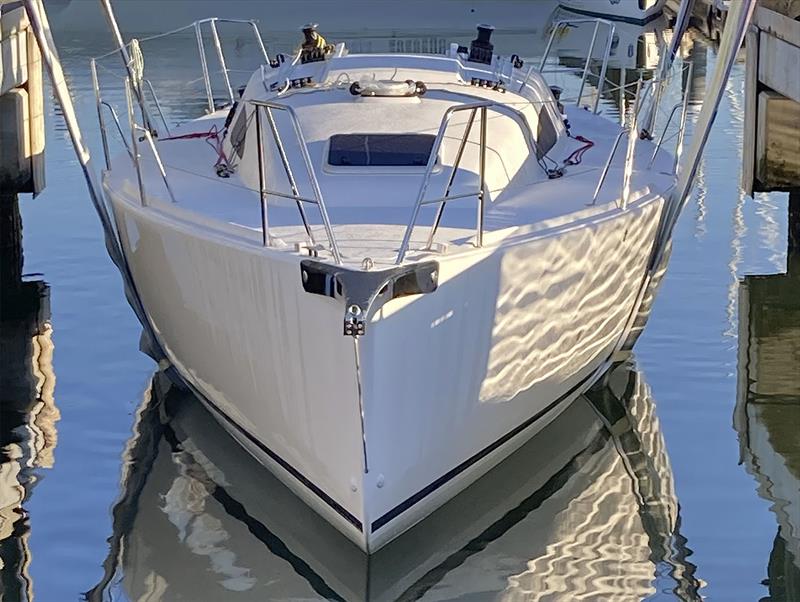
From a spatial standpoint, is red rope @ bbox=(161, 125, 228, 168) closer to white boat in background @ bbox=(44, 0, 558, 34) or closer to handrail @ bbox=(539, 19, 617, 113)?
handrail @ bbox=(539, 19, 617, 113)

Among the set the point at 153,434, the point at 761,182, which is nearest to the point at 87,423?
the point at 153,434

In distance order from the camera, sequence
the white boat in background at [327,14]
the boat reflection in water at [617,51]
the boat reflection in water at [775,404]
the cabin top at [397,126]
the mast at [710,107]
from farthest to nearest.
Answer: the white boat in background at [327,14] < the boat reflection in water at [617,51] < the cabin top at [397,126] < the mast at [710,107] < the boat reflection in water at [775,404]

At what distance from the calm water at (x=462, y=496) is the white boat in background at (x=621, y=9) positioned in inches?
724

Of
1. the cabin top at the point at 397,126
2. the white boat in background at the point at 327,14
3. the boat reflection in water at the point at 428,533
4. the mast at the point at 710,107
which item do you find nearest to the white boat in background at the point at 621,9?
the white boat in background at the point at 327,14

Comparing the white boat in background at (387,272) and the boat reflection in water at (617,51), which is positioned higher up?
the white boat in background at (387,272)

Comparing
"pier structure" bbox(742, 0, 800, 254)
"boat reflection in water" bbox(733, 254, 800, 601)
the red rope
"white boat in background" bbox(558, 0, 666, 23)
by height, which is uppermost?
the red rope

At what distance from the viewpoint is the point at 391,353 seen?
18.6ft

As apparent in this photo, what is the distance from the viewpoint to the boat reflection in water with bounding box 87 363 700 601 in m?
5.89

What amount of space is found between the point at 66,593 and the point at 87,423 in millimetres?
1963

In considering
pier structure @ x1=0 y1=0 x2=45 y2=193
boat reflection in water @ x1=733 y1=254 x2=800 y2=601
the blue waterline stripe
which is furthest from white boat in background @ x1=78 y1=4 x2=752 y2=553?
pier structure @ x1=0 y1=0 x2=45 y2=193

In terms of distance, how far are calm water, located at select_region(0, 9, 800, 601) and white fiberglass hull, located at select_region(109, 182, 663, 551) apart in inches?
8.7

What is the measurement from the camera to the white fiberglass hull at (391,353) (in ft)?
18.8

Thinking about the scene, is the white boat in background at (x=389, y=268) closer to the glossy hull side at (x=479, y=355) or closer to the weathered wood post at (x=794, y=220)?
the glossy hull side at (x=479, y=355)

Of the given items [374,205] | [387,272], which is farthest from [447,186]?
[387,272]
